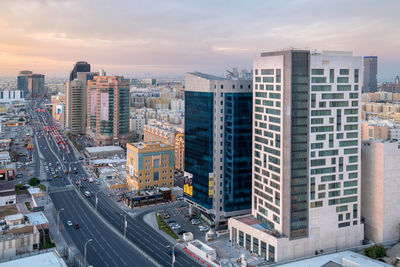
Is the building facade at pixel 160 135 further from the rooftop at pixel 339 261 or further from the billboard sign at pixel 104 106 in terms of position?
the rooftop at pixel 339 261

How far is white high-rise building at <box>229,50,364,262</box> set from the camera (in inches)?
2665

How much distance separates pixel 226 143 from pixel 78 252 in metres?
36.5

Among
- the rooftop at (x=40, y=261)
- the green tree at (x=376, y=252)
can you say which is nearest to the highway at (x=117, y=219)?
the rooftop at (x=40, y=261)

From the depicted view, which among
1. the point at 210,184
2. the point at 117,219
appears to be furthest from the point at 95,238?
the point at 210,184

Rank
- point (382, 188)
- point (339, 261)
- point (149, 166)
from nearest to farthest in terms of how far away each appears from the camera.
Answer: point (339, 261)
point (382, 188)
point (149, 166)

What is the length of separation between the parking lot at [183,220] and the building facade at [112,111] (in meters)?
91.1

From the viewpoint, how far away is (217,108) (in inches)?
3292

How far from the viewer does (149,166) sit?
109000 mm

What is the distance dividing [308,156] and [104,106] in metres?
134

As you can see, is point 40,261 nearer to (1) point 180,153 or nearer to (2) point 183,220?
(2) point 183,220

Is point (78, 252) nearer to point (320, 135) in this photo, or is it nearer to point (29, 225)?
point (29, 225)

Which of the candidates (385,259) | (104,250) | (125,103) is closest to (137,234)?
(104,250)

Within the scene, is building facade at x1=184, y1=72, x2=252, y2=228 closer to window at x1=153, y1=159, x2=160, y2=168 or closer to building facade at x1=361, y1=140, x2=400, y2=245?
building facade at x1=361, y1=140, x2=400, y2=245

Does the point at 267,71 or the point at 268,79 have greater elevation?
the point at 267,71
